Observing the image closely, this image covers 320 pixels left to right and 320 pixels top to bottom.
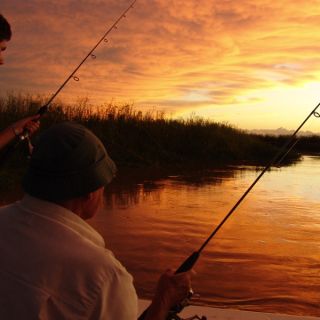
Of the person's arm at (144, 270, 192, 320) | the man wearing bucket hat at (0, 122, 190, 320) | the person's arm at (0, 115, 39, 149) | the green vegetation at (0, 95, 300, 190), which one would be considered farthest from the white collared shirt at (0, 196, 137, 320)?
the green vegetation at (0, 95, 300, 190)

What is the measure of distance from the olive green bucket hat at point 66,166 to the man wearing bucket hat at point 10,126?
1843 mm

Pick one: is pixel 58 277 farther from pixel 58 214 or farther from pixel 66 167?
pixel 66 167

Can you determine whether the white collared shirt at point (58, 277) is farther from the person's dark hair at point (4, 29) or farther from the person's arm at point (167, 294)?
the person's dark hair at point (4, 29)

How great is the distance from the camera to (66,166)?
4.08 feet

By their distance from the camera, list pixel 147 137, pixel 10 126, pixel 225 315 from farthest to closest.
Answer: pixel 147 137
pixel 10 126
pixel 225 315

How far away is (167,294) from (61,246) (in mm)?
485

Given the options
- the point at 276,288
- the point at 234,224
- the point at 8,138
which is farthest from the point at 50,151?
the point at 234,224

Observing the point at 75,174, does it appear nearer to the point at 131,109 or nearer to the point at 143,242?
the point at 143,242

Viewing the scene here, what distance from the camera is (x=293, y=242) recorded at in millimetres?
6480

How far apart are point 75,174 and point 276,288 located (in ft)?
12.9

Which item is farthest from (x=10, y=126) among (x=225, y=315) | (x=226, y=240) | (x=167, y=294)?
(x=226, y=240)

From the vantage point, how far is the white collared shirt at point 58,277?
1.14 m

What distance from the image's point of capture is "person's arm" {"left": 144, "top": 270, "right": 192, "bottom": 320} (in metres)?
1.49

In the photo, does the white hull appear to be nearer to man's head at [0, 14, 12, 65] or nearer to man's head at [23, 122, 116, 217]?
man's head at [0, 14, 12, 65]
